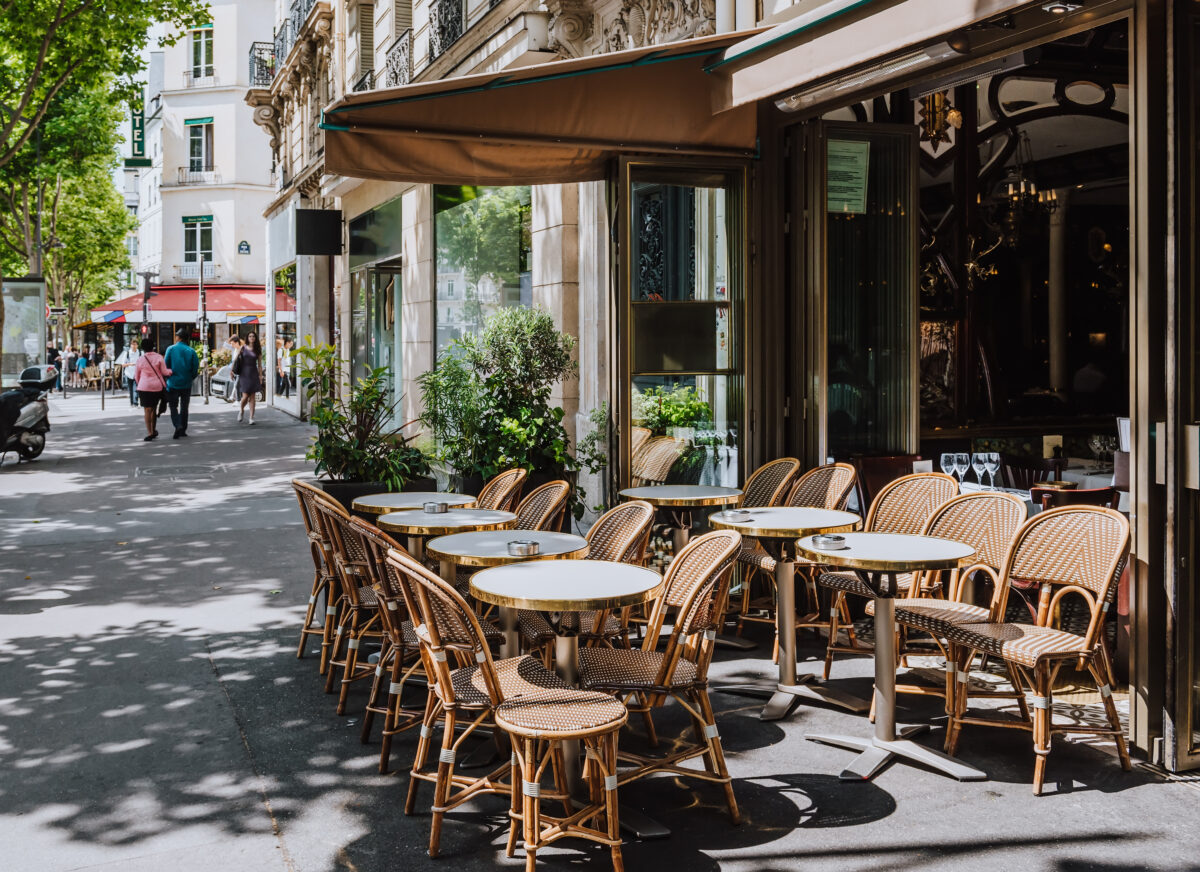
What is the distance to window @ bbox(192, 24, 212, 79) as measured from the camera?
43.1 metres

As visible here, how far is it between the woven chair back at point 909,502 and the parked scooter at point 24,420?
527 inches

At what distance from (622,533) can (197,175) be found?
43.1 m

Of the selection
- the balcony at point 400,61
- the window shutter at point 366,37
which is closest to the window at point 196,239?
the window shutter at point 366,37

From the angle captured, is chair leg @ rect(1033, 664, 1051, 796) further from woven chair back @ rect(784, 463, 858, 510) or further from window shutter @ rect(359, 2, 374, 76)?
window shutter @ rect(359, 2, 374, 76)

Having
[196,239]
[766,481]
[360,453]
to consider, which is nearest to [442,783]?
[766,481]

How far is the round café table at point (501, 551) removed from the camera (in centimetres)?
476

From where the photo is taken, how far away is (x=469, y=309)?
13883 mm

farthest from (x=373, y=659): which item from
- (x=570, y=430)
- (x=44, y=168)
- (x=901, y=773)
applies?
(x=44, y=168)

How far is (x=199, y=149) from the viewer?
1738 inches

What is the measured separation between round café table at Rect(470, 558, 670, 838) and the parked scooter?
44.4 feet

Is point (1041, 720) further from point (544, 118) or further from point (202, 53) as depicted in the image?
point (202, 53)

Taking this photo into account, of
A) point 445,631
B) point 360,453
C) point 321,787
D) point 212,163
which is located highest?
point 212,163

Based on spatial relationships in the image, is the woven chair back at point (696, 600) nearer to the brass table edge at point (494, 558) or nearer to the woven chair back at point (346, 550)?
the brass table edge at point (494, 558)

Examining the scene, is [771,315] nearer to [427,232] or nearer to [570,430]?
[570,430]
